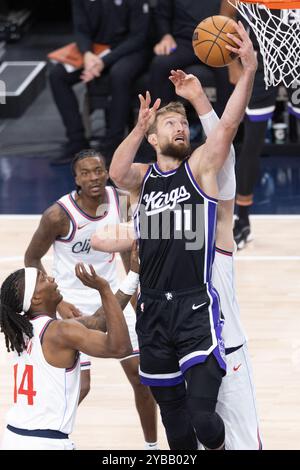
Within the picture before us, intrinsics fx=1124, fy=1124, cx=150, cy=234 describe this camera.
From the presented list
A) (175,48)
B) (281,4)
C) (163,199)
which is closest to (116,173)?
(163,199)

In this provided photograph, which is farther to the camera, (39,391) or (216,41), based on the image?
(216,41)

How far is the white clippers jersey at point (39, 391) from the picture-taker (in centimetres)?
476

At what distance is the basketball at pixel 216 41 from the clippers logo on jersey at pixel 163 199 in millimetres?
770

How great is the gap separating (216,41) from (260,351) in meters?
2.43

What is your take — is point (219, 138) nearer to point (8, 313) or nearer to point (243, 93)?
point (243, 93)

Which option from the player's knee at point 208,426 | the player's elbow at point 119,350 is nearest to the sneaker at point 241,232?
the player's knee at point 208,426

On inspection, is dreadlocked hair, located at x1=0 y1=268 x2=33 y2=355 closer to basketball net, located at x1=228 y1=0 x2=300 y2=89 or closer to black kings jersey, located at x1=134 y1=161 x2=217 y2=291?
black kings jersey, located at x1=134 y1=161 x2=217 y2=291

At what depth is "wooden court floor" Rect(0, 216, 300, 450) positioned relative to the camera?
6152 millimetres

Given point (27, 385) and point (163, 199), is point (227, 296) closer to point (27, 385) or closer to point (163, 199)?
point (163, 199)

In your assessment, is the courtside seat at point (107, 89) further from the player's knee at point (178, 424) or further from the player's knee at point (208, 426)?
the player's knee at point (208, 426)

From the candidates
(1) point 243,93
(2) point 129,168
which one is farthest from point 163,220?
(1) point 243,93

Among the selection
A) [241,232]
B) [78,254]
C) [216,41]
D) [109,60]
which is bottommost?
[241,232]

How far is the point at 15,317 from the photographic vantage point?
15.8 ft
